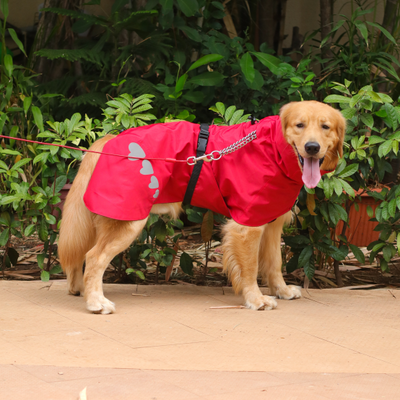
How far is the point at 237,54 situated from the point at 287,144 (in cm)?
210

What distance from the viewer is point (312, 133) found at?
3.56 metres

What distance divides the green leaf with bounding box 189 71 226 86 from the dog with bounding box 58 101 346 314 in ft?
4.56

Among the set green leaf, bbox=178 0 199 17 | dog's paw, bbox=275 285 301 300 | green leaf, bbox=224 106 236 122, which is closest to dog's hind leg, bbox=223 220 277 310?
dog's paw, bbox=275 285 301 300

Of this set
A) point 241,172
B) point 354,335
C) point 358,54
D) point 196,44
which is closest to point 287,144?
point 241,172

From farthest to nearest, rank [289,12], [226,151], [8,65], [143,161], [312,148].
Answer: [289,12]
[8,65]
[226,151]
[143,161]
[312,148]

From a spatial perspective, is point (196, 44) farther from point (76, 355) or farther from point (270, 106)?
point (76, 355)

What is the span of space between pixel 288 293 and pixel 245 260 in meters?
0.50

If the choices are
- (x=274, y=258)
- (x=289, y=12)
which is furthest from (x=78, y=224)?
(x=289, y=12)

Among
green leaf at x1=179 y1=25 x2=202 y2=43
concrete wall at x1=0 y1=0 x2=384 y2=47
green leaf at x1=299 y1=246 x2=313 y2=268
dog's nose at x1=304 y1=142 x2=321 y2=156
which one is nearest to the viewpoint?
dog's nose at x1=304 y1=142 x2=321 y2=156

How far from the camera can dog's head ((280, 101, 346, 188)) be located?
3537 mm

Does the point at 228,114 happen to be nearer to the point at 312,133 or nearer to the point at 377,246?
the point at 312,133

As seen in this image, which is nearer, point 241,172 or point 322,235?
point 241,172

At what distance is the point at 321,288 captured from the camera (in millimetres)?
4746

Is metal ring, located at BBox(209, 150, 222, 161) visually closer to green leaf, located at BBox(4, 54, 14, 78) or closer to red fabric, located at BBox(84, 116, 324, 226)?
red fabric, located at BBox(84, 116, 324, 226)
